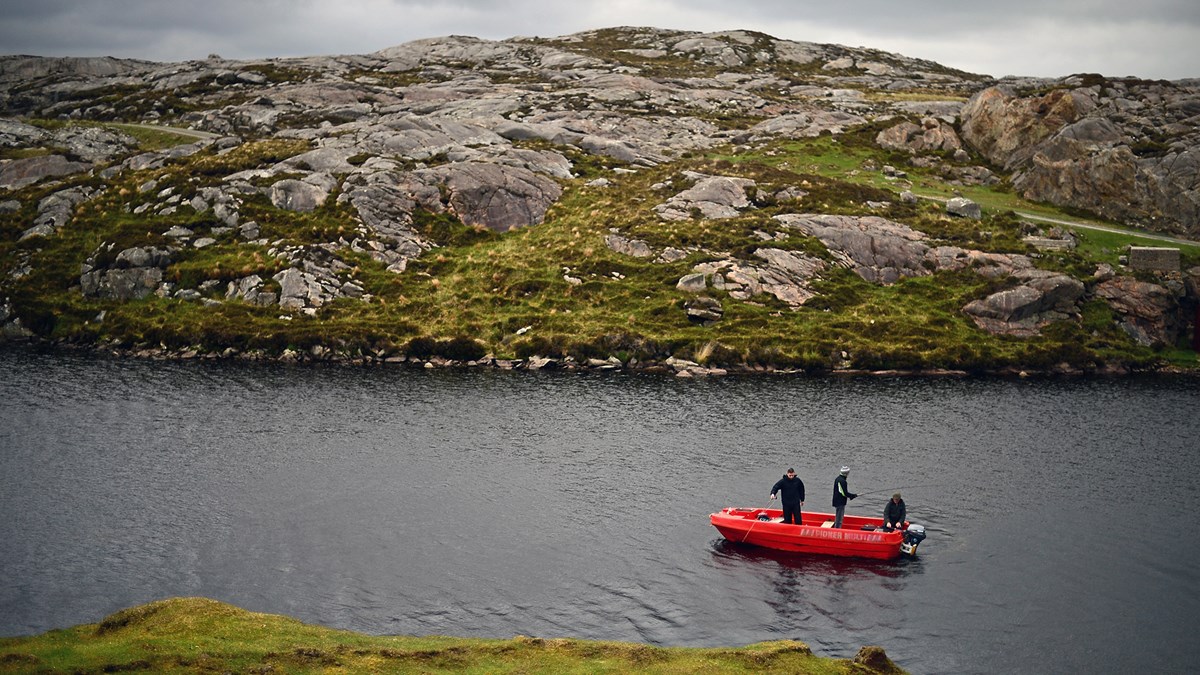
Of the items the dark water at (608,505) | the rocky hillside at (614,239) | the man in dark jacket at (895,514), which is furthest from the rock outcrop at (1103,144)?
the man in dark jacket at (895,514)

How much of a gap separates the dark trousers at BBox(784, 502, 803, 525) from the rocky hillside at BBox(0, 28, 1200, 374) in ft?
134

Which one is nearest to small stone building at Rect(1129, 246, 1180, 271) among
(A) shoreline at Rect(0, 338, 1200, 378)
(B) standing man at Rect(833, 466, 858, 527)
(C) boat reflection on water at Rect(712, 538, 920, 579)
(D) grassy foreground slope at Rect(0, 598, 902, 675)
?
(A) shoreline at Rect(0, 338, 1200, 378)

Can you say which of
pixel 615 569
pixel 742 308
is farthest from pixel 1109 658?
pixel 742 308

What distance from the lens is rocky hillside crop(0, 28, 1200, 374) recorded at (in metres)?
98.1

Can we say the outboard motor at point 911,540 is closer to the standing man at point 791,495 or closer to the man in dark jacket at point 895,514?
the man in dark jacket at point 895,514

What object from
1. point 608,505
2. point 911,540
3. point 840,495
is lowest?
point 608,505

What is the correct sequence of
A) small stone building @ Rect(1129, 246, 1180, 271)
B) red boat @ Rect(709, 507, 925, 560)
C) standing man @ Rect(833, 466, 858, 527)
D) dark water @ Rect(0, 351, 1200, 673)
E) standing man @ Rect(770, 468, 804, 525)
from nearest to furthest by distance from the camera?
dark water @ Rect(0, 351, 1200, 673), red boat @ Rect(709, 507, 925, 560), standing man @ Rect(833, 466, 858, 527), standing man @ Rect(770, 468, 804, 525), small stone building @ Rect(1129, 246, 1180, 271)

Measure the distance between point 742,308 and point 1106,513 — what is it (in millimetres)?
50572

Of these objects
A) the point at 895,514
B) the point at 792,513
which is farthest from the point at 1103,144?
the point at 792,513

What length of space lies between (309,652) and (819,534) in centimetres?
2829

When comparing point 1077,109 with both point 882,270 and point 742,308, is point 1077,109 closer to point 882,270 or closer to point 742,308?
point 882,270

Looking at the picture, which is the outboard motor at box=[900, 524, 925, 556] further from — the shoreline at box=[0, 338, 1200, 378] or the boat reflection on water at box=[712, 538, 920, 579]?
the shoreline at box=[0, 338, 1200, 378]

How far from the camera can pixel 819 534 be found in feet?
167

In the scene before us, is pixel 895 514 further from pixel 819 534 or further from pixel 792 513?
pixel 792 513
